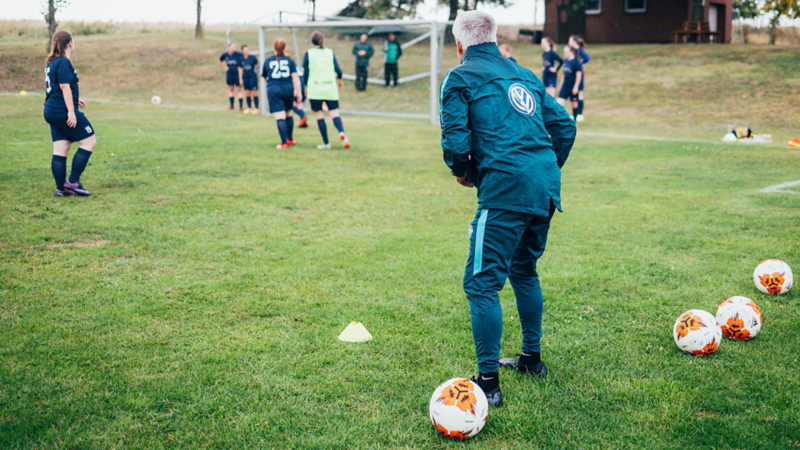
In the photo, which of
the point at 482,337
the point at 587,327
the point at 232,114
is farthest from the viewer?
the point at 232,114

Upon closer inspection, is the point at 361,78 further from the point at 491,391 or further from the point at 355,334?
the point at 491,391

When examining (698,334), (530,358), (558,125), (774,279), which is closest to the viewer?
(558,125)

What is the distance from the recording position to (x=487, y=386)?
10.4 feet

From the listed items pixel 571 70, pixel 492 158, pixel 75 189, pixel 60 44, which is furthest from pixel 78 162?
pixel 571 70

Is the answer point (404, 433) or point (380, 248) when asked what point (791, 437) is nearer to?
point (404, 433)

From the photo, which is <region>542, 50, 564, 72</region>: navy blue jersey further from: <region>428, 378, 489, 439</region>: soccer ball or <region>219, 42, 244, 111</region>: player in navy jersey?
<region>428, 378, 489, 439</region>: soccer ball

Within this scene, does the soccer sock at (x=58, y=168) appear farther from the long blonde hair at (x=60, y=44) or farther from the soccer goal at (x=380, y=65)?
the soccer goal at (x=380, y=65)

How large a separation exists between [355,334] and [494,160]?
158cm

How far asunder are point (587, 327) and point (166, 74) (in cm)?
2805

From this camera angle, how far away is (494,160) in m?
3.07

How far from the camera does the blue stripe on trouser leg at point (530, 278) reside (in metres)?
3.26

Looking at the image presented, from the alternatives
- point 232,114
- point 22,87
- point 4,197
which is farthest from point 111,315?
point 22,87

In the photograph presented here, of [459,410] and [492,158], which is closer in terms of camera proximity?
[459,410]

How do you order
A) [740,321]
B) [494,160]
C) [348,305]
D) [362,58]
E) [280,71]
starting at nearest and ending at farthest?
[494,160] < [740,321] < [348,305] < [280,71] < [362,58]
